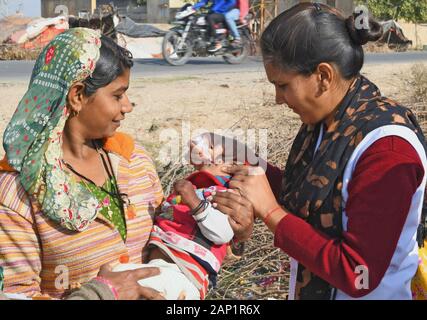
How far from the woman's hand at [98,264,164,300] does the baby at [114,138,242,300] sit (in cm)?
2

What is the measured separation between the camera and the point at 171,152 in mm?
5633

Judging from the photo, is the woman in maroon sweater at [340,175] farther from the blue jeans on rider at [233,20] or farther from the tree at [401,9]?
the tree at [401,9]

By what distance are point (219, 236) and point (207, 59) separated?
36.3 feet

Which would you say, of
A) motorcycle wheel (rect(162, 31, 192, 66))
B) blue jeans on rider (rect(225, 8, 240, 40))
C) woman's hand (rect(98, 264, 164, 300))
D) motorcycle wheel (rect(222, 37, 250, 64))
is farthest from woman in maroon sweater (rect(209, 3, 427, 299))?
motorcycle wheel (rect(222, 37, 250, 64))

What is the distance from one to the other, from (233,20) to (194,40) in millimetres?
797

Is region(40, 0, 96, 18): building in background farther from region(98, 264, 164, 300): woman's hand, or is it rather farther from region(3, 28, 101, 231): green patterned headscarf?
region(98, 264, 164, 300): woman's hand

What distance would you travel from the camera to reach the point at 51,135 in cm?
210

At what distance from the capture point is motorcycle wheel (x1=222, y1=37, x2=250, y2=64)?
12.4 metres

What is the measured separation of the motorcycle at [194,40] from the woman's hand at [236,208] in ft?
32.9

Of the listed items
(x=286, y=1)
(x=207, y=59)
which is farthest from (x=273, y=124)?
(x=286, y=1)

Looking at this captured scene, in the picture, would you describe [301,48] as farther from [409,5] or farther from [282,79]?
[409,5]

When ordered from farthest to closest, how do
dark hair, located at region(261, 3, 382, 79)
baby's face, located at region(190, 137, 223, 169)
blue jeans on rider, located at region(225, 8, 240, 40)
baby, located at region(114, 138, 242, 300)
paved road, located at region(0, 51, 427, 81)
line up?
blue jeans on rider, located at region(225, 8, 240, 40)
paved road, located at region(0, 51, 427, 81)
baby's face, located at region(190, 137, 223, 169)
baby, located at region(114, 138, 242, 300)
dark hair, located at region(261, 3, 382, 79)

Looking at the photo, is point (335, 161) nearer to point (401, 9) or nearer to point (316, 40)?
point (316, 40)

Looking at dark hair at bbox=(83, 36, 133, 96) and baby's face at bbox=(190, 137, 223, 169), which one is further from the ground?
dark hair at bbox=(83, 36, 133, 96)
